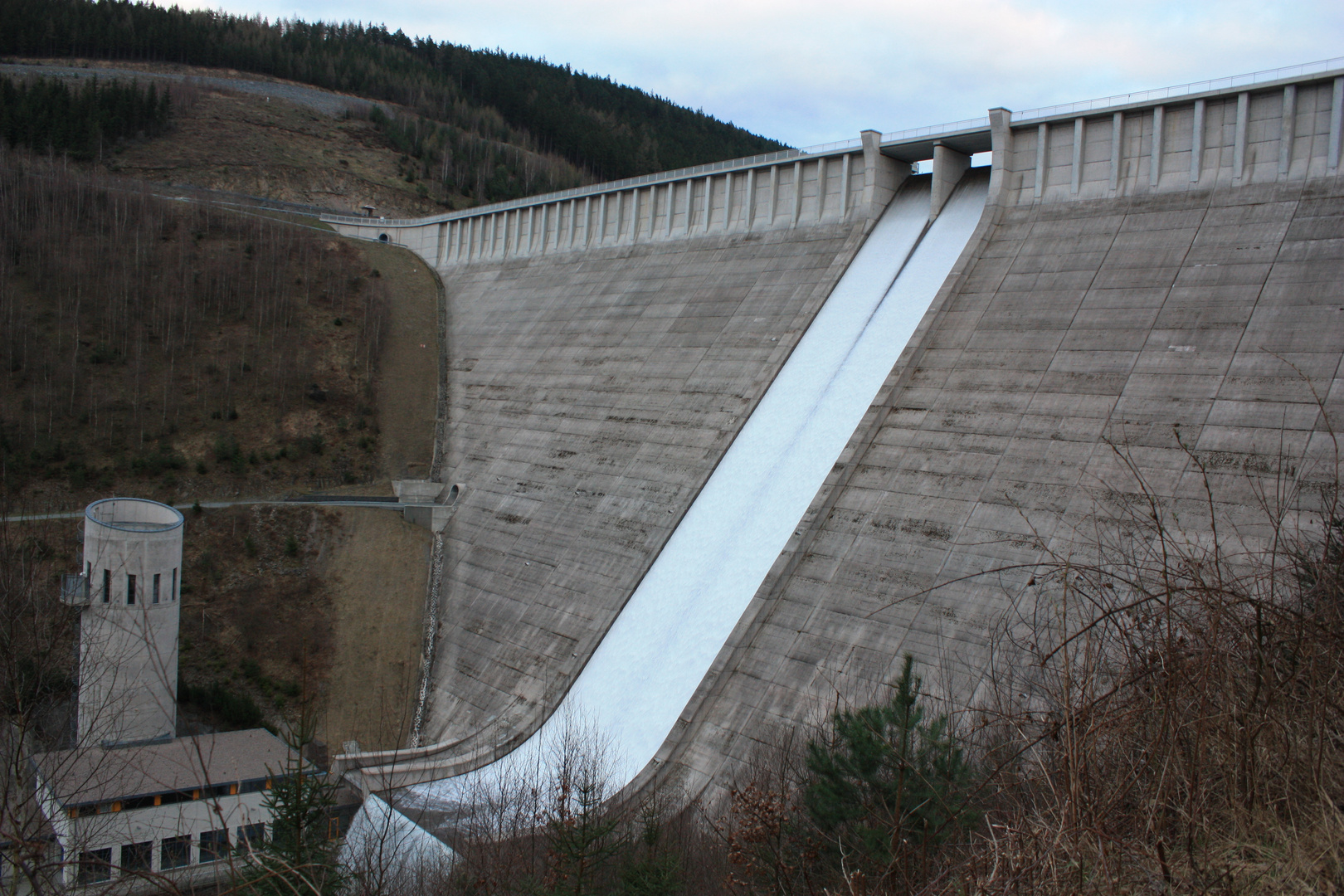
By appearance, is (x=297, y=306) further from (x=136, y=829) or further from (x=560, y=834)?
(x=560, y=834)

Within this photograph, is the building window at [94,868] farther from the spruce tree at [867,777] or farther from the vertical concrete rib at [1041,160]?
the vertical concrete rib at [1041,160]

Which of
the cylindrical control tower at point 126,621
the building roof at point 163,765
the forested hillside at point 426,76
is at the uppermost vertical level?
the forested hillside at point 426,76

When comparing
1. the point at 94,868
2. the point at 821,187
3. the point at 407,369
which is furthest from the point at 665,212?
the point at 94,868

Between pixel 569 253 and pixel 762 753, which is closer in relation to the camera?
pixel 762 753

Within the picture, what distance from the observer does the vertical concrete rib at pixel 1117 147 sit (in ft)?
73.4

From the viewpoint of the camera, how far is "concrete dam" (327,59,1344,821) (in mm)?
16891

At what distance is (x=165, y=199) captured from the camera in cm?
4691

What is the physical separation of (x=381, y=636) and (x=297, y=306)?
68.5 feet

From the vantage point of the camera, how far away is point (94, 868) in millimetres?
14969

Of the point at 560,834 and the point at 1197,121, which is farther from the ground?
the point at 1197,121

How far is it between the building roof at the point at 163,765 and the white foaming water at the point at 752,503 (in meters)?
3.43

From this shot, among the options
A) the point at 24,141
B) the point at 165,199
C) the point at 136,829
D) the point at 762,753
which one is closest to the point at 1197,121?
the point at 762,753

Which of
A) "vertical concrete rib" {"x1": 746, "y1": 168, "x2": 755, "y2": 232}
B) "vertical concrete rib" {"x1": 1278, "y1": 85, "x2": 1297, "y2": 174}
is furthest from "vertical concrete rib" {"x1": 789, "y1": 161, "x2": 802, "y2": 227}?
"vertical concrete rib" {"x1": 1278, "y1": 85, "x2": 1297, "y2": 174}

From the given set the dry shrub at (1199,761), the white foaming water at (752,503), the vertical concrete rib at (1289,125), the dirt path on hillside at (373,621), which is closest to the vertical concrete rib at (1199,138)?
the vertical concrete rib at (1289,125)
